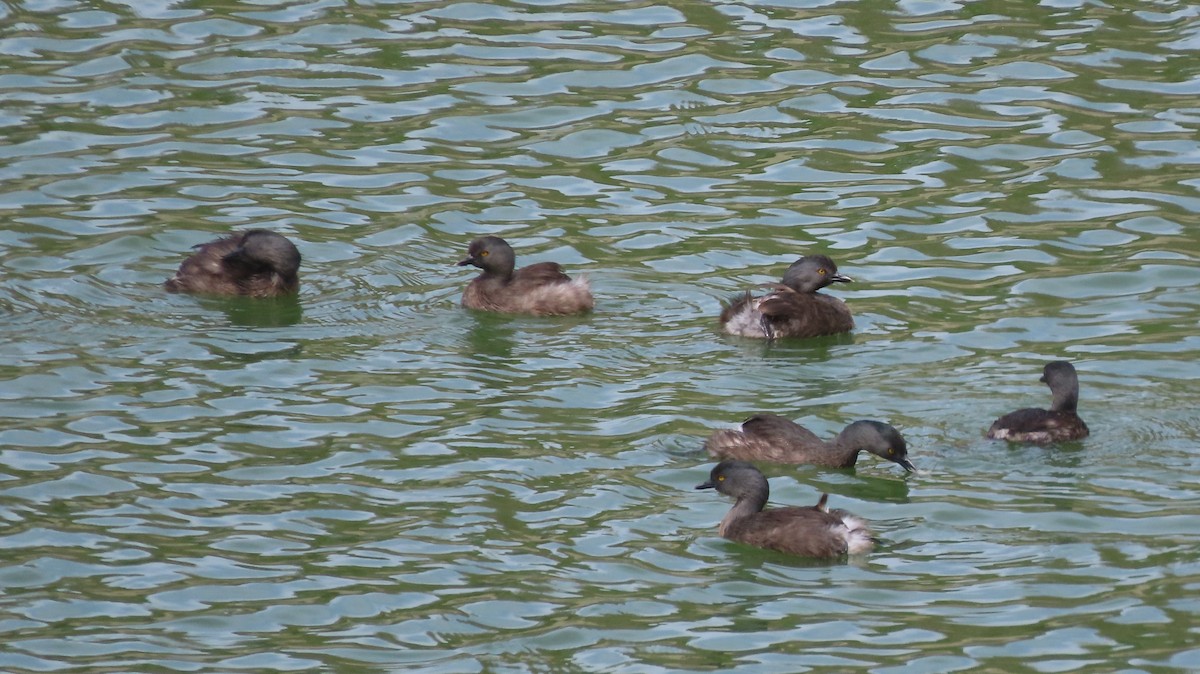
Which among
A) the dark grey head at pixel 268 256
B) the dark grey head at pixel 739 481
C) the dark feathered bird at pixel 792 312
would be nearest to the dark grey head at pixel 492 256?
the dark grey head at pixel 268 256

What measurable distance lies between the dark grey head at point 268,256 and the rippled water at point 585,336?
0.33 metres

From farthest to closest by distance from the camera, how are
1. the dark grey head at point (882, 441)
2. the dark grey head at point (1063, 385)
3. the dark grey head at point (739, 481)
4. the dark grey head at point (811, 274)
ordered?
the dark grey head at point (811, 274), the dark grey head at point (1063, 385), the dark grey head at point (882, 441), the dark grey head at point (739, 481)

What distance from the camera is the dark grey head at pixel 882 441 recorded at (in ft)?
37.3

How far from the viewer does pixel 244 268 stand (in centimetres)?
1462

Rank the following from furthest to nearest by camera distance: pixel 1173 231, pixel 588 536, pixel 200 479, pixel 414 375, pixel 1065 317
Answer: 1. pixel 1173 231
2. pixel 1065 317
3. pixel 414 375
4. pixel 200 479
5. pixel 588 536

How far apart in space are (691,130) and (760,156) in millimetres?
844

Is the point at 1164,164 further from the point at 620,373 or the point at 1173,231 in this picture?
the point at 620,373

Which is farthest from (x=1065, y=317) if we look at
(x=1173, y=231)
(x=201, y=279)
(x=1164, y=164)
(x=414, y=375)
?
(x=201, y=279)

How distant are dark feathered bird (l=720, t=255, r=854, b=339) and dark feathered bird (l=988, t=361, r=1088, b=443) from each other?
88.6 inches

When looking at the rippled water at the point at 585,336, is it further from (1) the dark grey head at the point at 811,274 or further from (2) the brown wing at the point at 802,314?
(1) the dark grey head at the point at 811,274

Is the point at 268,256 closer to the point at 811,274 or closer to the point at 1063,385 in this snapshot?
the point at 811,274

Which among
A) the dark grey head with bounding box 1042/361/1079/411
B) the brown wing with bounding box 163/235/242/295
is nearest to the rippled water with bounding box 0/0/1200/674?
the brown wing with bounding box 163/235/242/295

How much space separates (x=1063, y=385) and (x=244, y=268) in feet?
20.3

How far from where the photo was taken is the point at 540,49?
19.6 meters
